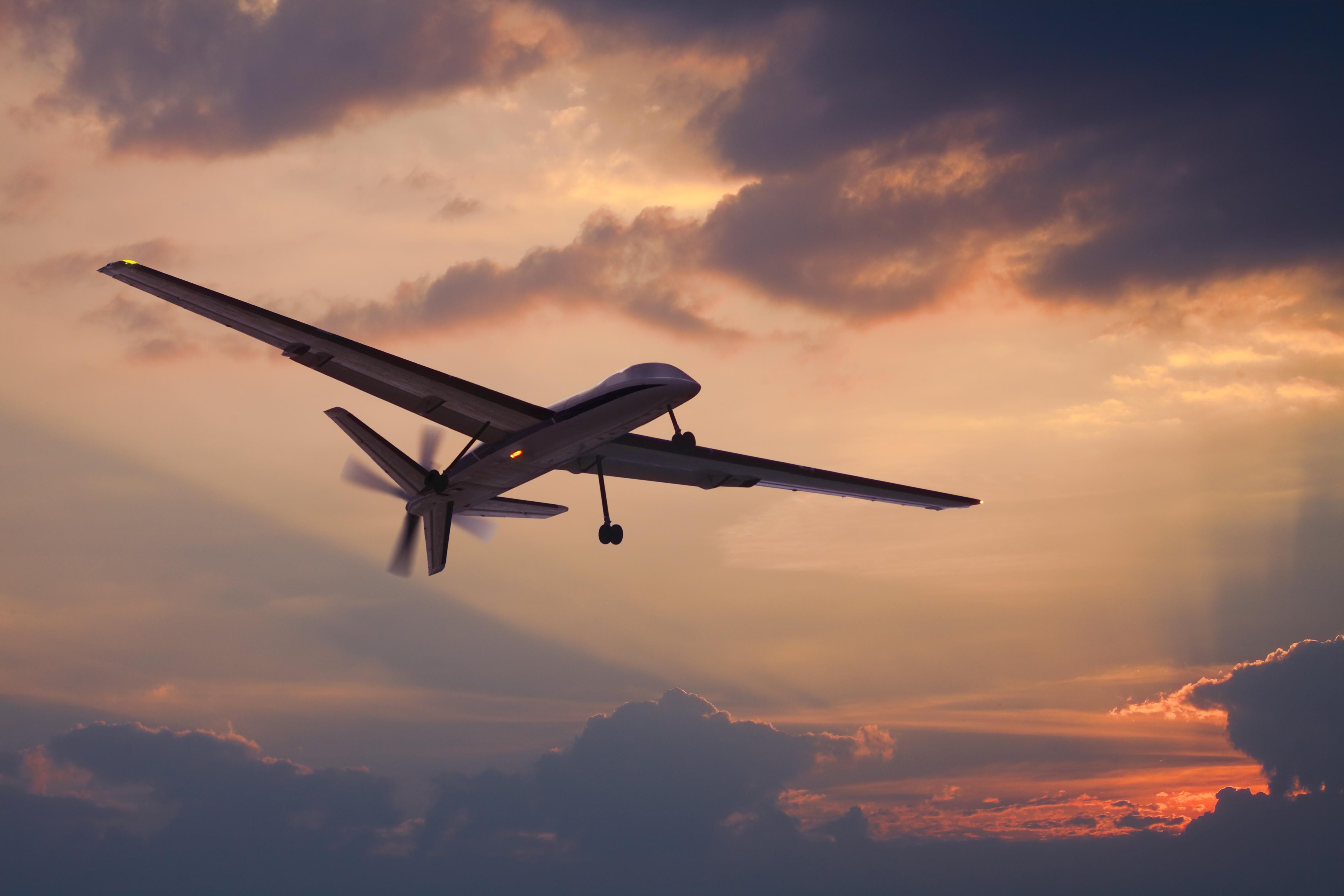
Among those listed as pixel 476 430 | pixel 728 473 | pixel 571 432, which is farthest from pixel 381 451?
pixel 728 473

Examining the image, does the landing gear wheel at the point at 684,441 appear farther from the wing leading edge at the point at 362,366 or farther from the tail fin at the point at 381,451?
the tail fin at the point at 381,451

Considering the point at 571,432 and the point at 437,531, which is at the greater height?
the point at 571,432

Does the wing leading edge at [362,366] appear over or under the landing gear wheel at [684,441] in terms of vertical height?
over

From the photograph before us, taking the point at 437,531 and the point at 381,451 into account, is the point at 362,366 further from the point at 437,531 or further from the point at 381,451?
the point at 437,531

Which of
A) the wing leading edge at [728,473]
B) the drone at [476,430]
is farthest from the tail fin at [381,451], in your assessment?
the wing leading edge at [728,473]

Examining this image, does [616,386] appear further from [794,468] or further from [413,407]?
[794,468]

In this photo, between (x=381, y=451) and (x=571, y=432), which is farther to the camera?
(x=381, y=451)

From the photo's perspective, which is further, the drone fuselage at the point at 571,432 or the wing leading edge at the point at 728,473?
the wing leading edge at the point at 728,473

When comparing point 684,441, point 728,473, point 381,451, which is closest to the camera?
point 684,441

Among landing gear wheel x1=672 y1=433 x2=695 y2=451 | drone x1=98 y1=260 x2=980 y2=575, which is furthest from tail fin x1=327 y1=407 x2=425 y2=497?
landing gear wheel x1=672 y1=433 x2=695 y2=451
